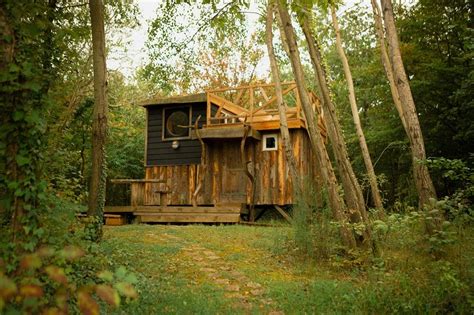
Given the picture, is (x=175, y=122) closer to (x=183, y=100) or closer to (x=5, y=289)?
(x=183, y=100)

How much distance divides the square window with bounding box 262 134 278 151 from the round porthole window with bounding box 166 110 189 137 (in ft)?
12.3

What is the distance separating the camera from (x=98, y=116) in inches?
273

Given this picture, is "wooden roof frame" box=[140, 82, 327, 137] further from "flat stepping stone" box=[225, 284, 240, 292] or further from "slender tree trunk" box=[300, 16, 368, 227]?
"flat stepping stone" box=[225, 284, 240, 292]

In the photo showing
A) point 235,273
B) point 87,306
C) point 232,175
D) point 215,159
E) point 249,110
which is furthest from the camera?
point 215,159

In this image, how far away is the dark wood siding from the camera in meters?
16.8

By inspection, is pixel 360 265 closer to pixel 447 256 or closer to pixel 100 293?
pixel 447 256

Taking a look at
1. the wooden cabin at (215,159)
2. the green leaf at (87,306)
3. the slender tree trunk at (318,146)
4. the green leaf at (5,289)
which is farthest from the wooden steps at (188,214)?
the green leaf at (5,289)

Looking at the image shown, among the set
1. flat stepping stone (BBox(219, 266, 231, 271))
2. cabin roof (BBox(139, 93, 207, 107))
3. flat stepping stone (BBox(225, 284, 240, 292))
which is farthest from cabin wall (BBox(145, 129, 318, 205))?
flat stepping stone (BBox(225, 284, 240, 292))

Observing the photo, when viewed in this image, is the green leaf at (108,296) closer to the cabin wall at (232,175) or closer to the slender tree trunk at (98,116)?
the slender tree trunk at (98,116)

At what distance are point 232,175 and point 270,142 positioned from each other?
76.7 inches

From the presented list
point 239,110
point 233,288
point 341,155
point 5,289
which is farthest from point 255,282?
point 239,110

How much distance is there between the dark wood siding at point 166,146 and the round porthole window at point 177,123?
316mm

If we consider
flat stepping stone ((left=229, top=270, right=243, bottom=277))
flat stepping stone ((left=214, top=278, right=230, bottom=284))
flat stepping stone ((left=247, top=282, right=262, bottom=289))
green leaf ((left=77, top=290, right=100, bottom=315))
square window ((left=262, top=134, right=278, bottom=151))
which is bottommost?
flat stepping stone ((left=247, top=282, right=262, bottom=289))

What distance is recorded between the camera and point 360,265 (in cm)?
640
